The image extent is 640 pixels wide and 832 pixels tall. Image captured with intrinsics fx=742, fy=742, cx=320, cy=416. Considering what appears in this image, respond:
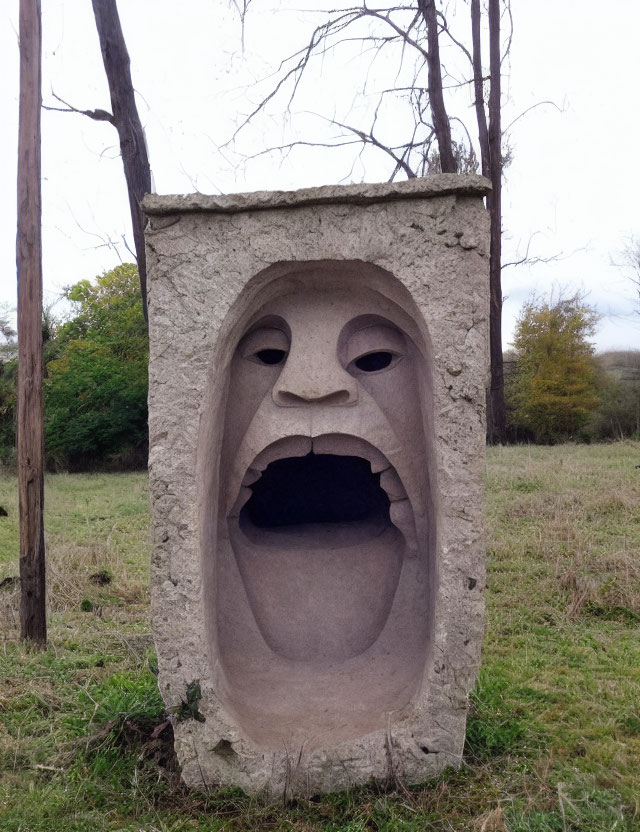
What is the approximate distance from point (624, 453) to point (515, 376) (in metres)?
5.33

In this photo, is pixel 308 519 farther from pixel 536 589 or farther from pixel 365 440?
pixel 536 589

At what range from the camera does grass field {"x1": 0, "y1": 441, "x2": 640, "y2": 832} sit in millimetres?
2465

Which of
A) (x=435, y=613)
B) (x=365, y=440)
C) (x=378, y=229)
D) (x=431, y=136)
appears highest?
(x=431, y=136)

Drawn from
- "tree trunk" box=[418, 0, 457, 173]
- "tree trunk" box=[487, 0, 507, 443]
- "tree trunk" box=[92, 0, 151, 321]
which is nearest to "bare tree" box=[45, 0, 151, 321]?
"tree trunk" box=[92, 0, 151, 321]

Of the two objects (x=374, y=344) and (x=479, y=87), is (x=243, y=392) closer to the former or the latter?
(x=374, y=344)

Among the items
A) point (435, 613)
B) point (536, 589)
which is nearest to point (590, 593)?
point (536, 589)

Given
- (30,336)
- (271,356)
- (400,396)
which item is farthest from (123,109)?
(400,396)

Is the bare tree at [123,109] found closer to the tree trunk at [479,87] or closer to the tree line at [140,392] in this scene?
the tree trunk at [479,87]

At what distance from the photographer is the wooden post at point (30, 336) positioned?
4230mm

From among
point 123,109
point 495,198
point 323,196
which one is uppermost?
point 495,198

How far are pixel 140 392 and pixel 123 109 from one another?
802 cm

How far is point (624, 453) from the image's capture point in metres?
10.0

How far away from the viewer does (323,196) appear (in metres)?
2.61

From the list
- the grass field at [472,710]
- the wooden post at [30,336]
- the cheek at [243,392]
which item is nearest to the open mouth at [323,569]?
the cheek at [243,392]
